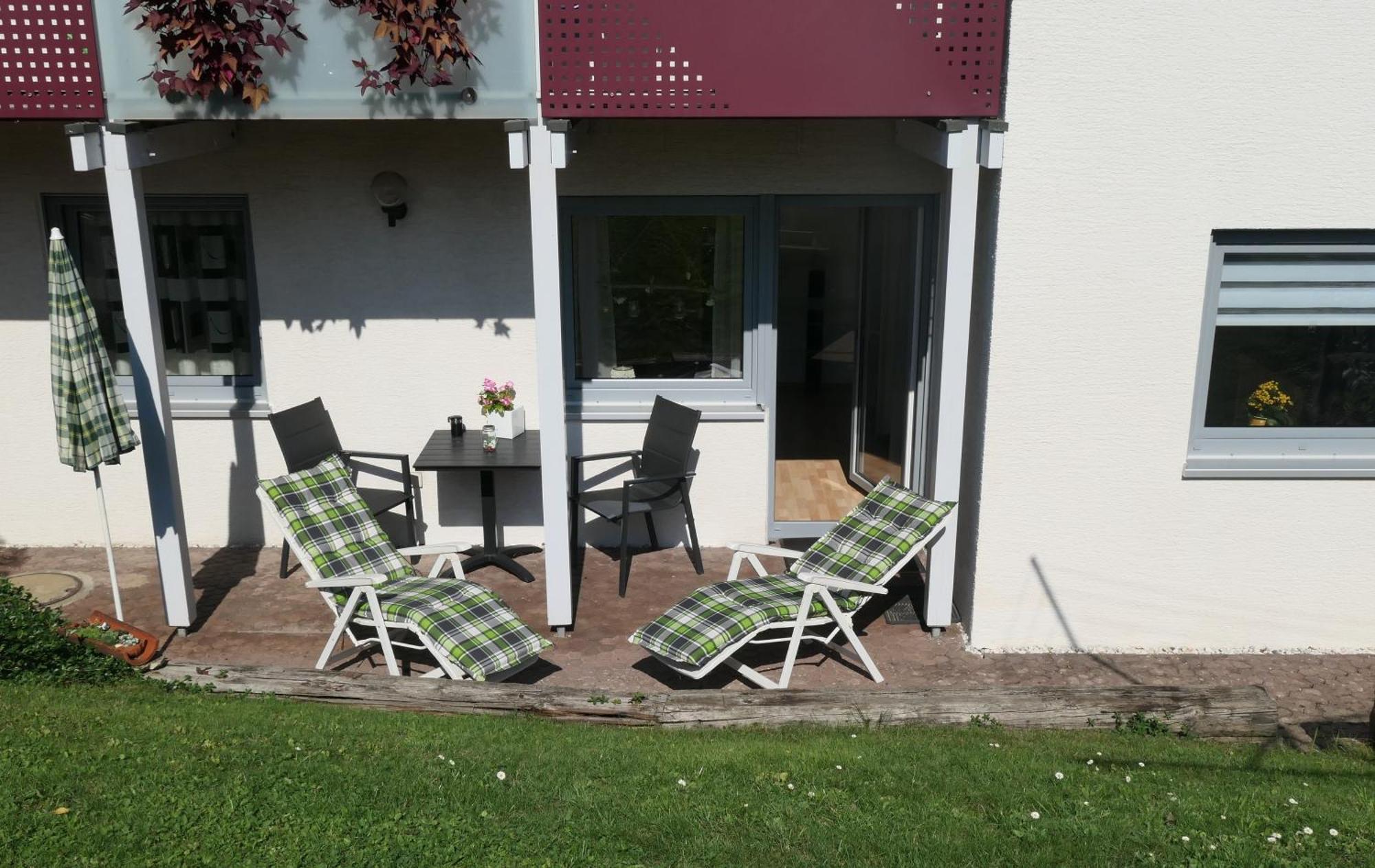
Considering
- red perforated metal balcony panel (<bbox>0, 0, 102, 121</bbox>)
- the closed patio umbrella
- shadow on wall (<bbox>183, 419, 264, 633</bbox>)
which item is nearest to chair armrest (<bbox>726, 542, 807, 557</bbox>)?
shadow on wall (<bbox>183, 419, 264, 633</bbox>)

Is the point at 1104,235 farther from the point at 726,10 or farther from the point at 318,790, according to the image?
the point at 318,790

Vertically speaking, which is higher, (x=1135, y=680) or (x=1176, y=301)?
(x=1176, y=301)

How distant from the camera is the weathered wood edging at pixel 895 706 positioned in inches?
219

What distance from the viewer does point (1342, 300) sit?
6727 millimetres

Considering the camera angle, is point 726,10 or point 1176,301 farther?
point 1176,301

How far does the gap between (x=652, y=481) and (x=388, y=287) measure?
2.32 metres

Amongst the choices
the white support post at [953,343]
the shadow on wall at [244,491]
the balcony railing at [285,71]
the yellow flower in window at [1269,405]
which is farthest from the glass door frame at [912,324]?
the shadow on wall at [244,491]

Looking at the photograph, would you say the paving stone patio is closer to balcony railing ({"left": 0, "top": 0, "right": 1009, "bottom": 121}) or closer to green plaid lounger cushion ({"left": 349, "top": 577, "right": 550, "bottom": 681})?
green plaid lounger cushion ({"left": 349, "top": 577, "right": 550, "bottom": 681})

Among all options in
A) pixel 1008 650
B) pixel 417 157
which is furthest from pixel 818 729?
pixel 417 157

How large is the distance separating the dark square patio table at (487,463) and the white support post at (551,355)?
0.63 m

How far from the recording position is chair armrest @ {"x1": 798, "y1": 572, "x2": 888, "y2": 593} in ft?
20.7

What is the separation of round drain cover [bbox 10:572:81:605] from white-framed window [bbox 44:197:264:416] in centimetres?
126

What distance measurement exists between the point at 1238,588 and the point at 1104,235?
7.59ft

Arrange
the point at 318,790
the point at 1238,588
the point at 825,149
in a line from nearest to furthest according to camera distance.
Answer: the point at 318,790 → the point at 1238,588 → the point at 825,149
